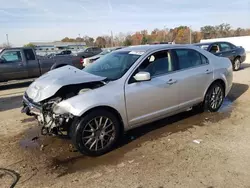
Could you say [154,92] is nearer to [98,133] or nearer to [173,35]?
[98,133]

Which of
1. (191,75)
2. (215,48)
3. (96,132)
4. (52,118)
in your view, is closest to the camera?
(52,118)

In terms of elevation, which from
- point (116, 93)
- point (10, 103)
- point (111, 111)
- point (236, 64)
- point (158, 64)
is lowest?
point (10, 103)

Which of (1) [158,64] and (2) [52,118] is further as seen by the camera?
(1) [158,64]

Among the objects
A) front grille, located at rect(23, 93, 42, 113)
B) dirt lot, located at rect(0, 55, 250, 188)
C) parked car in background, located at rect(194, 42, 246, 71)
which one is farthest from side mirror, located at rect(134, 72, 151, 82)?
parked car in background, located at rect(194, 42, 246, 71)

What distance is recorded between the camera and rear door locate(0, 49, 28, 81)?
10.9 m

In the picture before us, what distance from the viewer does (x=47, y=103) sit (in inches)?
151

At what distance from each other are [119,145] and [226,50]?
1000 cm

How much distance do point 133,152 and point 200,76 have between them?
227 centimetres

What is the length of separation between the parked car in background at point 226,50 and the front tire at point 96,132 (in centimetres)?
871

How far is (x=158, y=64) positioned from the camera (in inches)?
181

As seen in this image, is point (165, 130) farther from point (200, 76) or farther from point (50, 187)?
point (50, 187)

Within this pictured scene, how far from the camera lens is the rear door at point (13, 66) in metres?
10.9

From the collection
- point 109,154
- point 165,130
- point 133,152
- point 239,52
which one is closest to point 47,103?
point 109,154

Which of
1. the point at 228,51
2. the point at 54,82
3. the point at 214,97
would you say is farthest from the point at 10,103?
the point at 228,51
